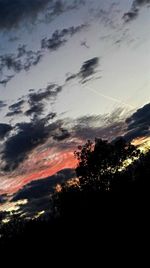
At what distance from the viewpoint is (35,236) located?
201ft

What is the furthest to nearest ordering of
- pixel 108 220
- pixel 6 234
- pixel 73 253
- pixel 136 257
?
pixel 6 234 → pixel 108 220 → pixel 73 253 → pixel 136 257

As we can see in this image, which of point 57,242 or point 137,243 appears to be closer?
point 137,243

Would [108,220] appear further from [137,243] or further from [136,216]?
[137,243]

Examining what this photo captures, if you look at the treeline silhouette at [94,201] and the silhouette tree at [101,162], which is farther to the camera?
the silhouette tree at [101,162]

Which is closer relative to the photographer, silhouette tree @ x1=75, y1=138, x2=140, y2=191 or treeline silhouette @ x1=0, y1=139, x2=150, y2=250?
treeline silhouette @ x1=0, y1=139, x2=150, y2=250

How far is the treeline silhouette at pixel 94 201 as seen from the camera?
45.9 m

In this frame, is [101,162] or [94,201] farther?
[101,162]

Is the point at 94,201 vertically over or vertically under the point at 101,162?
under

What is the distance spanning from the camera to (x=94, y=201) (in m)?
68.8

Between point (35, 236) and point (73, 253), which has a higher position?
point (35, 236)

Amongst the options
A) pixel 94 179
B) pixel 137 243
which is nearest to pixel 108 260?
pixel 137 243

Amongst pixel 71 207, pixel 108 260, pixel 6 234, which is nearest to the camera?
pixel 108 260

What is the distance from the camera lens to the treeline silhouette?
45875mm

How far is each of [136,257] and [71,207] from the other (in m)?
50.6
